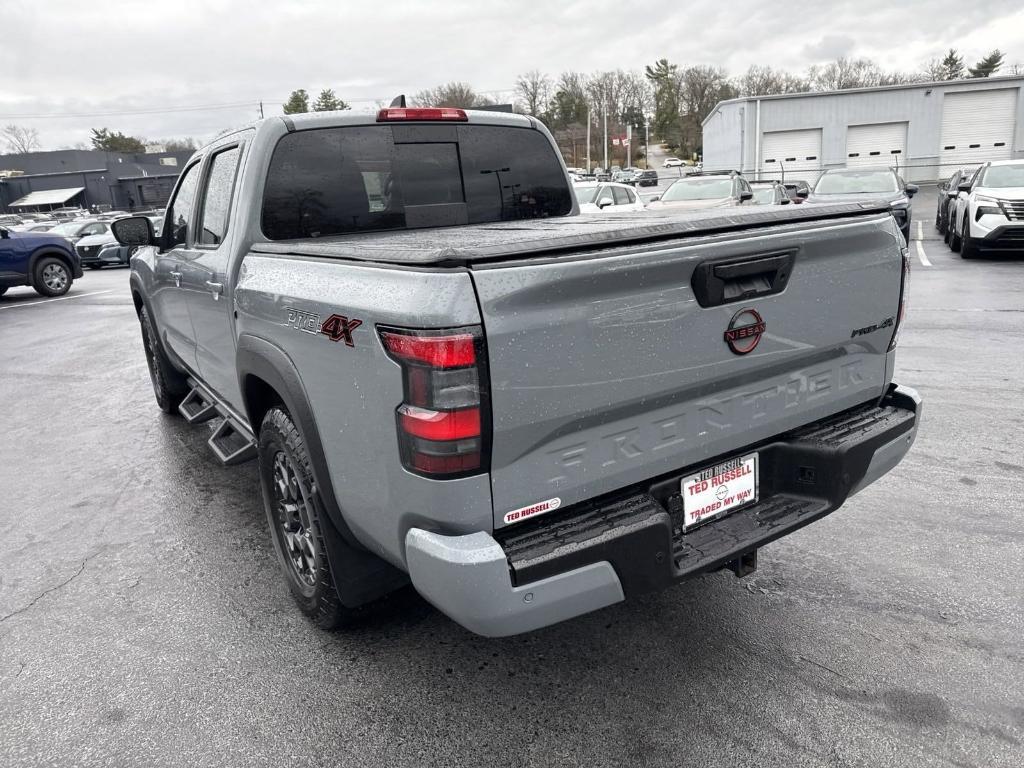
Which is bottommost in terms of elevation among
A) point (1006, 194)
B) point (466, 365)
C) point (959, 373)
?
point (959, 373)

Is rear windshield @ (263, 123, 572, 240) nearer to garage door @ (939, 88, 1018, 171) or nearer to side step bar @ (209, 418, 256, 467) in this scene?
side step bar @ (209, 418, 256, 467)

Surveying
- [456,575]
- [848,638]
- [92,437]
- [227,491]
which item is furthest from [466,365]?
[92,437]

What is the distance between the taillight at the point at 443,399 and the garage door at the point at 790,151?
44.0m

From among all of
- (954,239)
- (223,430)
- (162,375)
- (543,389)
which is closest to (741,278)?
(543,389)

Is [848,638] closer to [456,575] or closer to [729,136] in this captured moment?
[456,575]

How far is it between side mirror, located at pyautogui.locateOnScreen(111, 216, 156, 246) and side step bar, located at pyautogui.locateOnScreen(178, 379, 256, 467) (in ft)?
3.32

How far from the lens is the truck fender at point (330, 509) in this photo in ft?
8.55

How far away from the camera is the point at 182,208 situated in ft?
15.5

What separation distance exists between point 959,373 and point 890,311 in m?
4.10

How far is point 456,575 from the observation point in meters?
2.05

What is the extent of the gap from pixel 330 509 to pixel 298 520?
57 cm

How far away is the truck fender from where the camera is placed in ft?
8.55

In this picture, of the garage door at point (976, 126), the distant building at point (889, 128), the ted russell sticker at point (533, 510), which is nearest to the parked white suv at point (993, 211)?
the ted russell sticker at point (533, 510)

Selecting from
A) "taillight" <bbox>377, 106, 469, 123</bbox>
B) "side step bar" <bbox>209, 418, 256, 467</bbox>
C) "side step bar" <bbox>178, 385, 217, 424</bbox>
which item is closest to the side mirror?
"side step bar" <bbox>178, 385, 217, 424</bbox>
